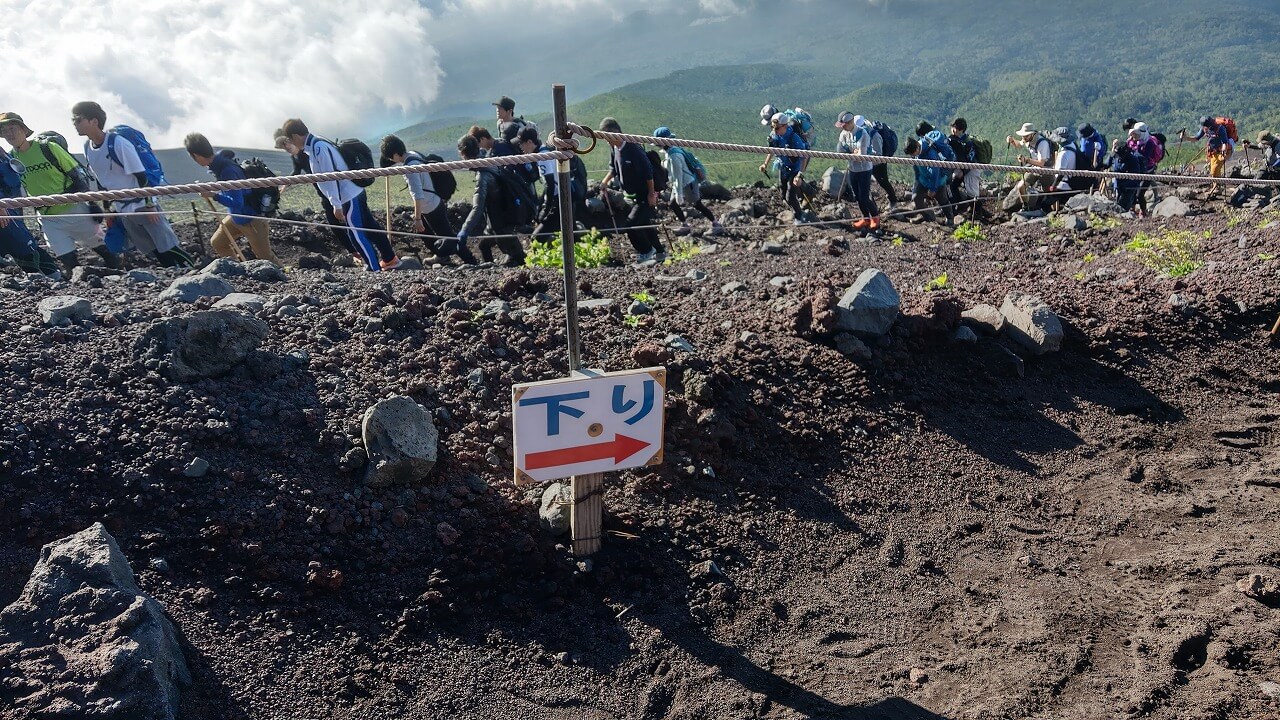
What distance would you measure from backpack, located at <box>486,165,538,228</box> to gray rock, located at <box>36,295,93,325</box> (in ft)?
17.1

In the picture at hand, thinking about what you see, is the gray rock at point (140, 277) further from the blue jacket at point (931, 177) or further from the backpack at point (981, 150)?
the backpack at point (981, 150)

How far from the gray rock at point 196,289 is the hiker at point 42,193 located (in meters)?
2.57

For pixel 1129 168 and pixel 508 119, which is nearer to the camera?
pixel 508 119

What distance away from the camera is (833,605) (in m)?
3.62

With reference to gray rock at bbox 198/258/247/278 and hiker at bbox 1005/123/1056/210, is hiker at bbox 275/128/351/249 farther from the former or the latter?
hiker at bbox 1005/123/1056/210

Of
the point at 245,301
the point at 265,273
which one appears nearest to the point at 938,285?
the point at 245,301

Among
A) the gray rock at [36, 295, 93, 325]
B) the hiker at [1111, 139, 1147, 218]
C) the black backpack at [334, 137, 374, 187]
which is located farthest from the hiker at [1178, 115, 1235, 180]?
the gray rock at [36, 295, 93, 325]

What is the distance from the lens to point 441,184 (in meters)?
10.3

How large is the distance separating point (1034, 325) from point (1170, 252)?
3.51 meters

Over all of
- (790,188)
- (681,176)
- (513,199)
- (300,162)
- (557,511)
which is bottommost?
(557,511)

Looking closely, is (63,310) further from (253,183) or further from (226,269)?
(253,183)

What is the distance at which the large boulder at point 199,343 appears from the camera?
14.1 ft

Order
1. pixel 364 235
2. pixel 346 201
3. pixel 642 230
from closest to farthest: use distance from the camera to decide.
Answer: pixel 346 201, pixel 364 235, pixel 642 230

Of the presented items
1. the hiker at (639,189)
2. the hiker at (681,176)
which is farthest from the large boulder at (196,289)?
Answer: the hiker at (681,176)
